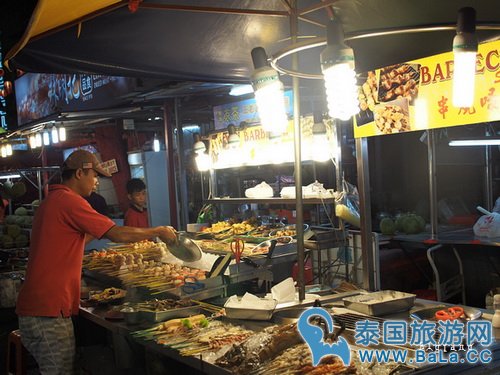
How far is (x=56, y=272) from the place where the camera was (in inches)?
166

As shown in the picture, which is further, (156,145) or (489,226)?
(156,145)

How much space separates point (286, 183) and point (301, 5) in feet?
12.8

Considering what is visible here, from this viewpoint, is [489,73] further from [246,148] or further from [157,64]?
[246,148]

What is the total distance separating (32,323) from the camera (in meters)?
4.18

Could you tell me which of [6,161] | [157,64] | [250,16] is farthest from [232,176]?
[6,161]

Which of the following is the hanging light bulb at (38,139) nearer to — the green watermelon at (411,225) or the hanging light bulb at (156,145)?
the hanging light bulb at (156,145)

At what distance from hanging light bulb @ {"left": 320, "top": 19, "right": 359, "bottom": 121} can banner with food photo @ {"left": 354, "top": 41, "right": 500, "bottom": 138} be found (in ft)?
3.87

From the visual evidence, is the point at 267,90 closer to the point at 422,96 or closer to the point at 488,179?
the point at 422,96

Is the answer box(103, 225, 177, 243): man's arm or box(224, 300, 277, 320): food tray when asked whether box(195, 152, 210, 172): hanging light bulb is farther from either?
box(224, 300, 277, 320): food tray

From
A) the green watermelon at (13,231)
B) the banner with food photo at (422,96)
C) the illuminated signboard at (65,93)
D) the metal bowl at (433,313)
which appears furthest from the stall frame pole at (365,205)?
the green watermelon at (13,231)

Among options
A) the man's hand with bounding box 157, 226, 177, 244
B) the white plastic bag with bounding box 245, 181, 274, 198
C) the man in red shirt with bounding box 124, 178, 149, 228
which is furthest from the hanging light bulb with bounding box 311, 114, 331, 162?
the man in red shirt with bounding box 124, 178, 149, 228

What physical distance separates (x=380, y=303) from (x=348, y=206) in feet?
7.67

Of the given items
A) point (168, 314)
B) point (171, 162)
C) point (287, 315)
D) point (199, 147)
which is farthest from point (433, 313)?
point (171, 162)

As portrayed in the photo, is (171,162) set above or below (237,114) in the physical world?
below
